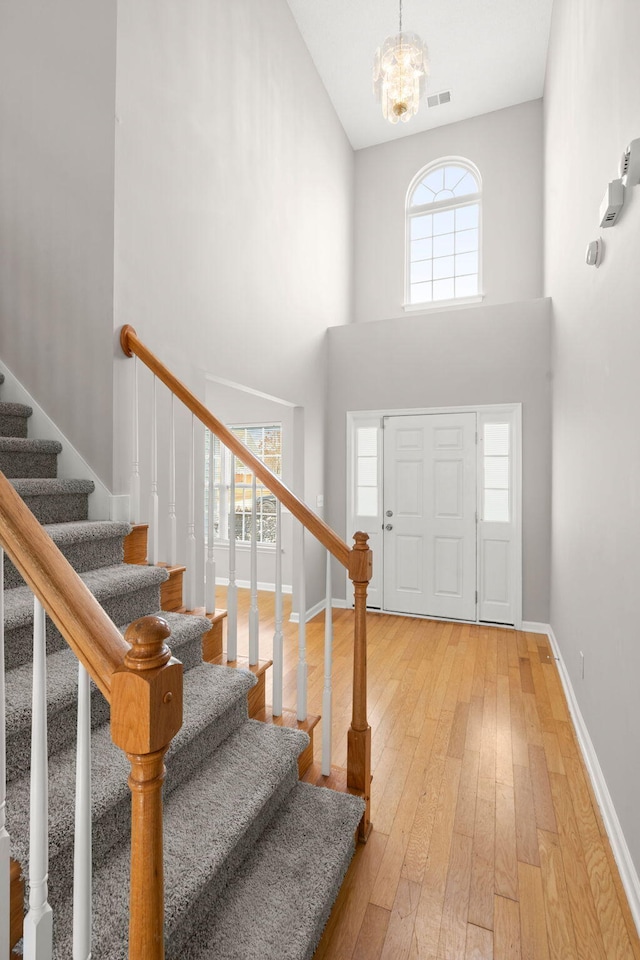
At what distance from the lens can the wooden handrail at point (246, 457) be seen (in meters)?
1.87

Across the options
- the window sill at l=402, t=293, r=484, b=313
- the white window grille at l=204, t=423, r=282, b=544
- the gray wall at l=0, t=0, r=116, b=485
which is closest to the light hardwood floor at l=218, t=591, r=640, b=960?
the gray wall at l=0, t=0, r=116, b=485

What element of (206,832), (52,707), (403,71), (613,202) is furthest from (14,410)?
(403,71)

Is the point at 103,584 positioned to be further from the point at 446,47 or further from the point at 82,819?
the point at 446,47

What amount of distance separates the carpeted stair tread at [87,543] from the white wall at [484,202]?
468 cm

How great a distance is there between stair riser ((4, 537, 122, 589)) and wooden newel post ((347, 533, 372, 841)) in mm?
1117

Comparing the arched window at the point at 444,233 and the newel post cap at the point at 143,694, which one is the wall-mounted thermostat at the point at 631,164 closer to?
the newel post cap at the point at 143,694

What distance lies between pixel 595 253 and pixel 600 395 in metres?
0.70

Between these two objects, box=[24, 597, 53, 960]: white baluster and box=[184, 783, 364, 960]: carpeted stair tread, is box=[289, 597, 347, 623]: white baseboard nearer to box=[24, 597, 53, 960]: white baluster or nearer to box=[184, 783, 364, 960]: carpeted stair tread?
box=[184, 783, 364, 960]: carpeted stair tread

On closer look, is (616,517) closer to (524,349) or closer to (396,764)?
(396,764)

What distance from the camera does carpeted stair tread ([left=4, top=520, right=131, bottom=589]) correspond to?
1.86 meters

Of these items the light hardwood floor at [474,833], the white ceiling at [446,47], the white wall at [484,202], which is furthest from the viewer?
the white wall at [484,202]

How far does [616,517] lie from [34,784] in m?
2.06

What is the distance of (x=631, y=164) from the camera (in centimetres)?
161

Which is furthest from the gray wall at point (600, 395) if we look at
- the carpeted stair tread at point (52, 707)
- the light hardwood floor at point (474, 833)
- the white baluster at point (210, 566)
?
the white baluster at point (210, 566)
